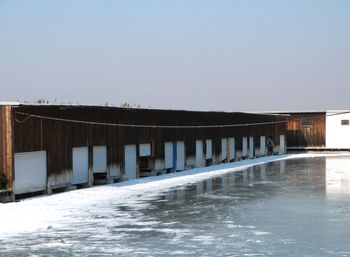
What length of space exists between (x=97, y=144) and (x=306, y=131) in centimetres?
3978

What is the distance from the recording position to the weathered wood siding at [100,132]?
78.8 feet

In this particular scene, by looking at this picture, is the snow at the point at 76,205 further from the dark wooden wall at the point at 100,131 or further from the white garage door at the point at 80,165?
the dark wooden wall at the point at 100,131

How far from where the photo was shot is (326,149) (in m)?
62.9

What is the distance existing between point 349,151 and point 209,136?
2421cm

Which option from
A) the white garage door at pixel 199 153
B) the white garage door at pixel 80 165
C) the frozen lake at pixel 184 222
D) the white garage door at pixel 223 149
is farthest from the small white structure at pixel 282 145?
the white garage door at pixel 80 165

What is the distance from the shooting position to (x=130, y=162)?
32562 mm

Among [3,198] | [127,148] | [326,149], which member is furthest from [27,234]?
[326,149]

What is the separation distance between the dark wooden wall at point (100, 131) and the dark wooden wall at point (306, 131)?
20618 mm

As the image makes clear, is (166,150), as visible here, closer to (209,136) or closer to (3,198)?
(209,136)

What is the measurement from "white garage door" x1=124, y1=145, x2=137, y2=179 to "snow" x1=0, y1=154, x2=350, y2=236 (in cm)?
76

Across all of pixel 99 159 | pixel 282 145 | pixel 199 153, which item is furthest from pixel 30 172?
pixel 282 145

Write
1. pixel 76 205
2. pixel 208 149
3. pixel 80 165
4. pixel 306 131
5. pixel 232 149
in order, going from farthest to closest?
pixel 306 131, pixel 232 149, pixel 208 149, pixel 80 165, pixel 76 205

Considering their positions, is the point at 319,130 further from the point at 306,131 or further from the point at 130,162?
the point at 130,162

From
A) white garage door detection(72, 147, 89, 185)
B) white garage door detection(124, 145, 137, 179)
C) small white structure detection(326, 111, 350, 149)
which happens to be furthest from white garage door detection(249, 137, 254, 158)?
white garage door detection(72, 147, 89, 185)
